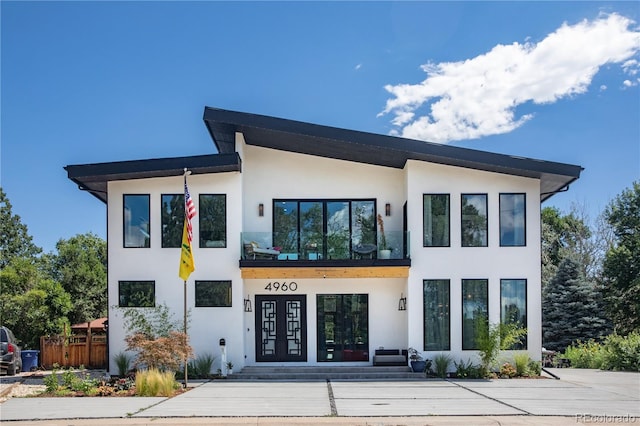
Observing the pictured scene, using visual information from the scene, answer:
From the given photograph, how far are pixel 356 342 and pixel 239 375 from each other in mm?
4070

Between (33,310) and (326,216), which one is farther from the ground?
(326,216)

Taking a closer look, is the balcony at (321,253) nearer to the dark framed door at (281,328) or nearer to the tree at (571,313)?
the dark framed door at (281,328)

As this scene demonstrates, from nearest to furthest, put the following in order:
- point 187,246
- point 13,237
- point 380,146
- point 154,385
Answer: point 154,385
point 187,246
point 380,146
point 13,237

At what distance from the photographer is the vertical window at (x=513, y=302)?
63.5 ft

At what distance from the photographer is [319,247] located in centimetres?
1972

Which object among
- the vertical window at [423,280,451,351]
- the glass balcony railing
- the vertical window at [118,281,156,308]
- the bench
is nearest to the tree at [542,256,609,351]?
the vertical window at [423,280,451,351]

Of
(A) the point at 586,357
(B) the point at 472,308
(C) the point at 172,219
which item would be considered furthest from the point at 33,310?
(A) the point at 586,357

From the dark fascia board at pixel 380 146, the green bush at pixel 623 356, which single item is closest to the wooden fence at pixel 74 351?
the dark fascia board at pixel 380 146

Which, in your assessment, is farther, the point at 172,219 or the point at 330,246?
the point at 330,246

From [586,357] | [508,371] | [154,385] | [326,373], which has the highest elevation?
[154,385]

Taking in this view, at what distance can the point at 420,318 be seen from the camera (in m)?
19.2

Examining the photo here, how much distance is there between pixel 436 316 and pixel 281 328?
5.01 m

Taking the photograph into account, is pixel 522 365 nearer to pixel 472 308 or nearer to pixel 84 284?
pixel 472 308

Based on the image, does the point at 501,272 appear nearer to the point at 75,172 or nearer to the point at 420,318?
the point at 420,318
